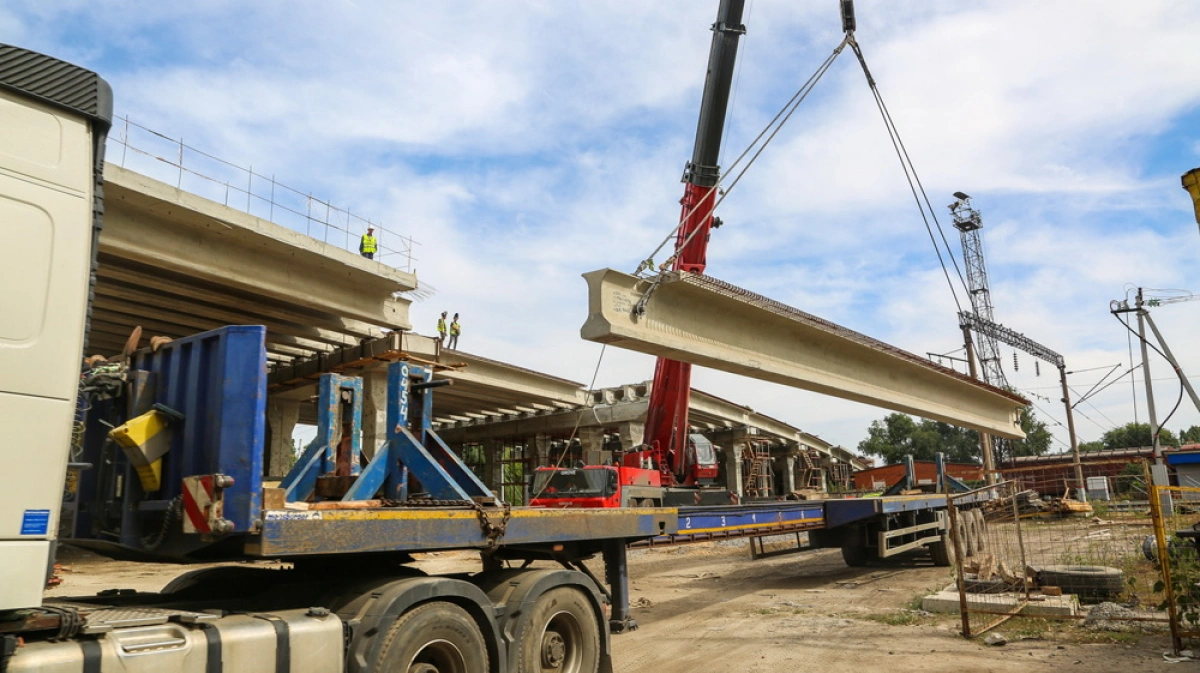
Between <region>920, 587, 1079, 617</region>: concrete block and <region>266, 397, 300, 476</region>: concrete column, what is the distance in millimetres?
20097

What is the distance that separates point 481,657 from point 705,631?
590cm

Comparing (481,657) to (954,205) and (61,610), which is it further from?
(954,205)

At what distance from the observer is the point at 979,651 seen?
874 centimetres

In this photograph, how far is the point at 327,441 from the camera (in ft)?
20.6

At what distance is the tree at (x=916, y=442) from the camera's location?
95.9 meters

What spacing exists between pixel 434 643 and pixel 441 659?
7.2 inches

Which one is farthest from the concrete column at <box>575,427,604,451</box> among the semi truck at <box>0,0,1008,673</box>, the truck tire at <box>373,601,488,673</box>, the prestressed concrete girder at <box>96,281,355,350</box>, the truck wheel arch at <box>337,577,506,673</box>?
the truck tire at <box>373,601,488,673</box>

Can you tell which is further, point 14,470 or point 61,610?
point 61,610

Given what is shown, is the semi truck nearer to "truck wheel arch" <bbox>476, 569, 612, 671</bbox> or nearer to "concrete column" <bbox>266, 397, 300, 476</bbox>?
"truck wheel arch" <bbox>476, 569, 612, 671</bbox>

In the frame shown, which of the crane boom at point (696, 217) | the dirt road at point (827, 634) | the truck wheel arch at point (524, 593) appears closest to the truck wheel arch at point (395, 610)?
the truck wheel arch at point (524, 593)

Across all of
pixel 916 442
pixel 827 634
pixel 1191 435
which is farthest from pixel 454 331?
pixel 1191 435

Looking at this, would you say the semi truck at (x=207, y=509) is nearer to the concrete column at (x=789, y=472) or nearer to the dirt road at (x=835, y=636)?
the dirt road at (x=835, y=636)

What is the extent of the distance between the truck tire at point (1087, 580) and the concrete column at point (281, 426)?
21.3 meters

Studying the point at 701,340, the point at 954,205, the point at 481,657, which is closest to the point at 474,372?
the point at 701,340
